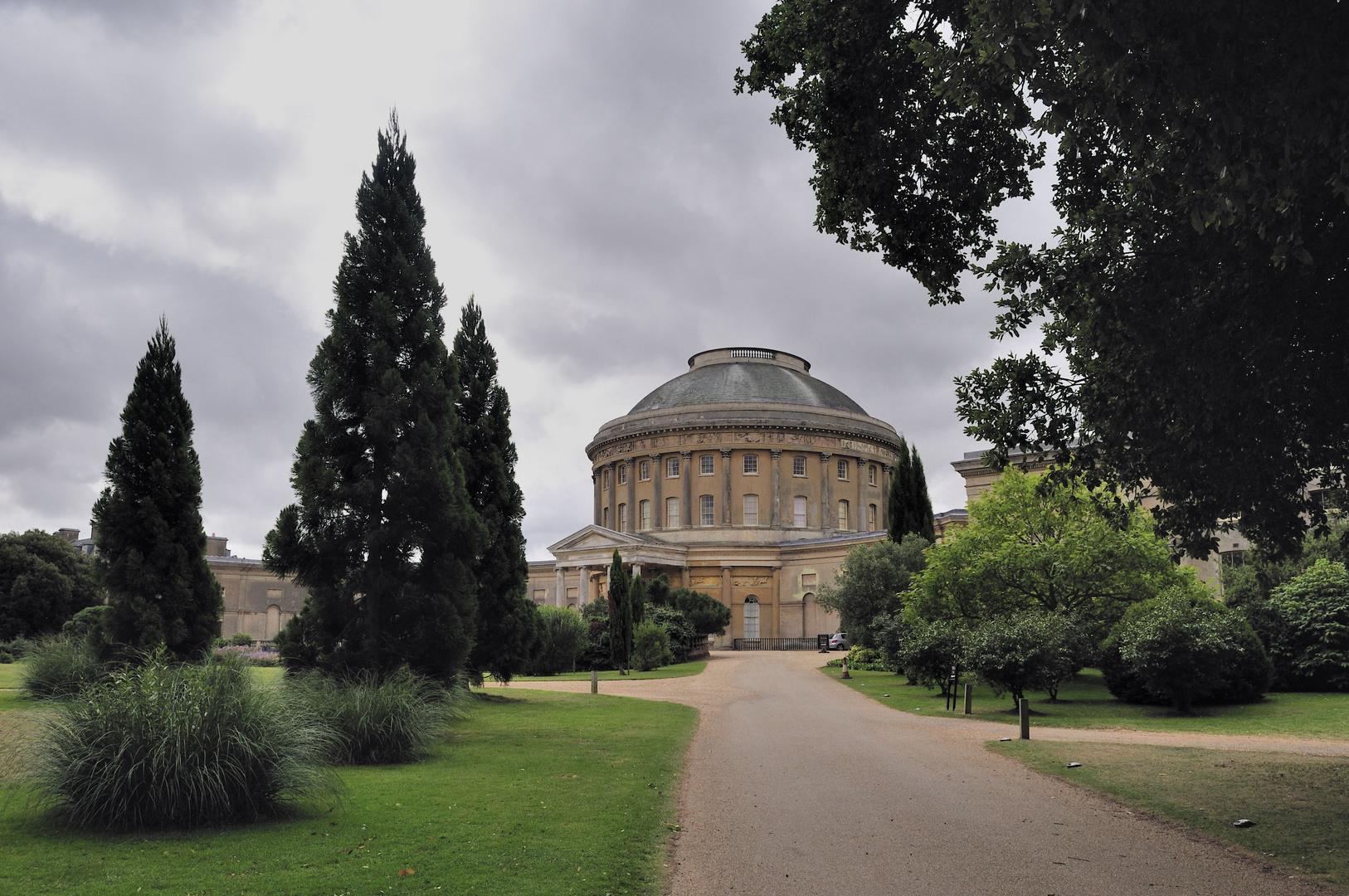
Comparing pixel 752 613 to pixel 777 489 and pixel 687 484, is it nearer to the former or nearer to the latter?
pixel 777 489

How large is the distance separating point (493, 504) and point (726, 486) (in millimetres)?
50373

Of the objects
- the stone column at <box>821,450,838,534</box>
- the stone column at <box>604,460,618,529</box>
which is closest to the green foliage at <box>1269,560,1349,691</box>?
the stone column at <box>821,450,838,534</box>

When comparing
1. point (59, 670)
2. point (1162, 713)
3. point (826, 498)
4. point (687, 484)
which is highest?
point (687, 484)

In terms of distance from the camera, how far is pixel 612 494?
3147 inches

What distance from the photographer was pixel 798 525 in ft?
244

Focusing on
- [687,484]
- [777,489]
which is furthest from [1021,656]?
[687,484]

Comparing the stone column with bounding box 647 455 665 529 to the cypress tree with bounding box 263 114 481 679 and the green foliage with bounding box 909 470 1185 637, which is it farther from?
the cypress tree with bounding box 263 114 481 679

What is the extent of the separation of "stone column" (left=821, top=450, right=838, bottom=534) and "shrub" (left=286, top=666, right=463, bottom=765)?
6282 cm

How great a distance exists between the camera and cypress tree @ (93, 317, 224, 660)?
58.5 feet

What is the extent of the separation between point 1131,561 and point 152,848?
82.0ft

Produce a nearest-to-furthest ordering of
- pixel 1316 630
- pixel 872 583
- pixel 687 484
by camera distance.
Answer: pixel 1316 630, pixel 872 583, pixel 687 484

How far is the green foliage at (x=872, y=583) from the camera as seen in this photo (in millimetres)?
38375

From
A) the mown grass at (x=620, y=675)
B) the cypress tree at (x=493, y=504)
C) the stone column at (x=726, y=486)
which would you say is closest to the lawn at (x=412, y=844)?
the cypress tree at (x=493, y=504)

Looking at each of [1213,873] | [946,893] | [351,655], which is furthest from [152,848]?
[351,655]
